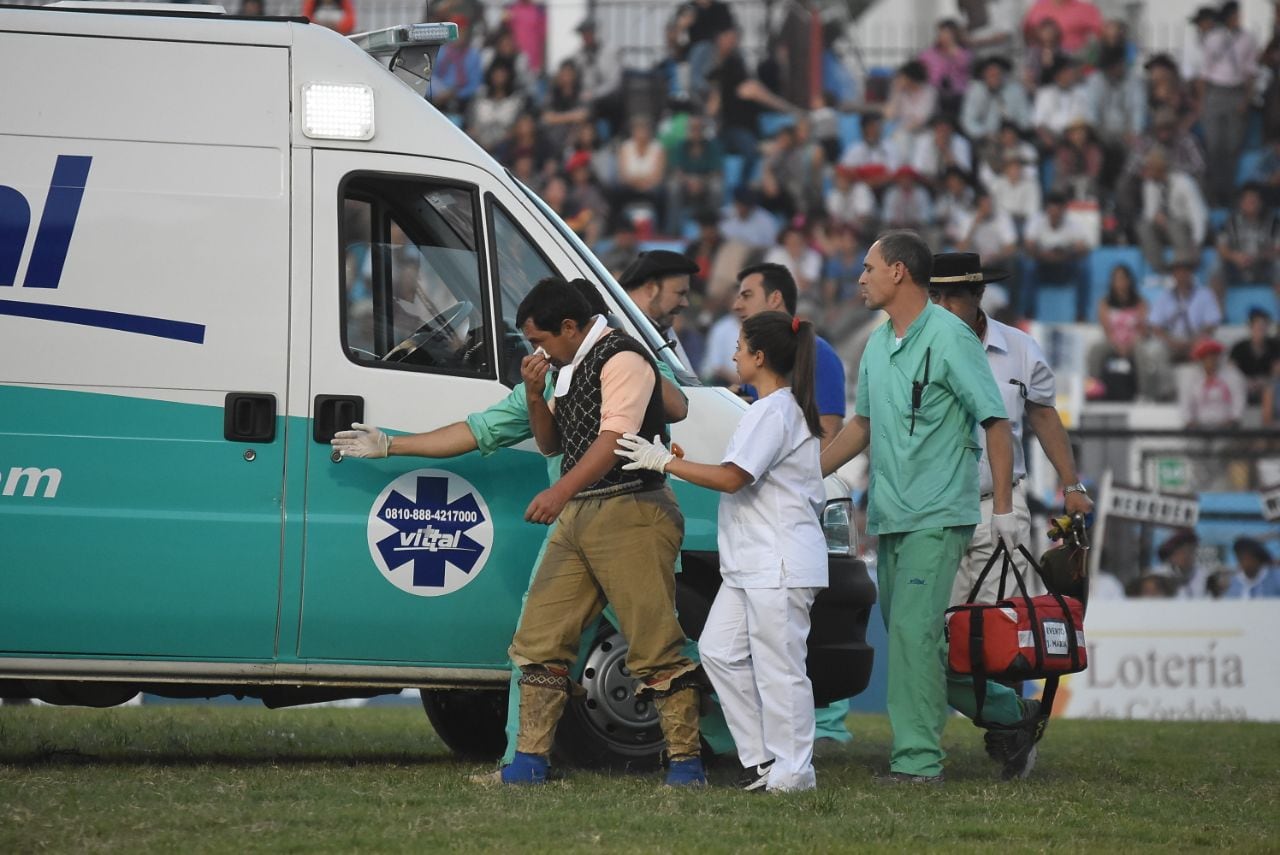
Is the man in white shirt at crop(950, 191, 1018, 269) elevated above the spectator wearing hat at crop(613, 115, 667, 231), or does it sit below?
below

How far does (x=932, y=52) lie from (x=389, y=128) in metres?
15.0

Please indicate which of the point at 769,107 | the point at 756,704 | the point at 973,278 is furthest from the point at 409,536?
the point at 769,107

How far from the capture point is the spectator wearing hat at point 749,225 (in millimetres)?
19344

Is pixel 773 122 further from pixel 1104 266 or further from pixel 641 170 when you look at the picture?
pixel 1104 266

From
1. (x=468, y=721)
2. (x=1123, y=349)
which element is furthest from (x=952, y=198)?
(x=468, y=721)

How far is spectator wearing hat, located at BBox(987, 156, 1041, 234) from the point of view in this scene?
19.4 metres

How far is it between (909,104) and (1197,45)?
336cm

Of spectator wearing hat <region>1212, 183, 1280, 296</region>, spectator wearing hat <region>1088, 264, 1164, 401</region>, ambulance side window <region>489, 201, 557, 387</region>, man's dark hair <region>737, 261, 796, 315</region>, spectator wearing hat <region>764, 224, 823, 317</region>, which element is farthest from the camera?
spectator wearing hat <region>1212, 183, 1280, 296</region>

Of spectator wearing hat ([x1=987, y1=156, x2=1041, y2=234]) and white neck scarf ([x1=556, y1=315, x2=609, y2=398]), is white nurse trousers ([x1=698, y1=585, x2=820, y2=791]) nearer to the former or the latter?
white neck scarf ([x1=556, y1=315, x2=609, y2=398])

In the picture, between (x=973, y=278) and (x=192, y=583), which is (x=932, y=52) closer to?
(x=973, y=278)

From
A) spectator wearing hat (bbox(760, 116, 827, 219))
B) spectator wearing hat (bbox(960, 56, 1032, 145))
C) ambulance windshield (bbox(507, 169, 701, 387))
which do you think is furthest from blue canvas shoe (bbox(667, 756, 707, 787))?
spectator wearing hat (bbox(960, 56, 1032, 145))

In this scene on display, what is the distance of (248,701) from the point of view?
12.2 metres

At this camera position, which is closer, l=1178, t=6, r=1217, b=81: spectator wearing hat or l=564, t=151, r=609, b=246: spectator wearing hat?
l=564, t=151, r=609, b=246: spectator wearing hat

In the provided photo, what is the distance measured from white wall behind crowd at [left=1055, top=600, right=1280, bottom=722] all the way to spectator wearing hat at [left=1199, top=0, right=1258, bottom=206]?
8.64 metres
